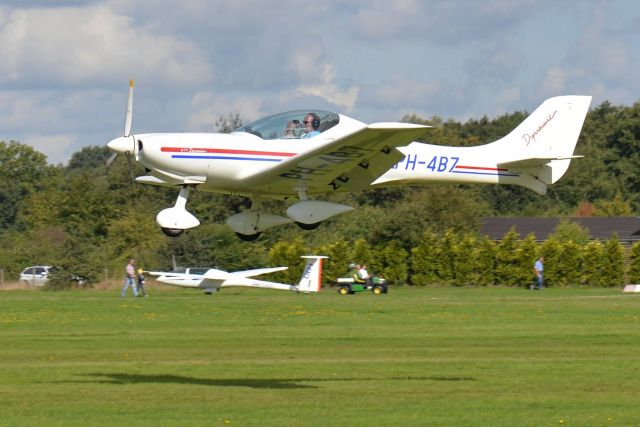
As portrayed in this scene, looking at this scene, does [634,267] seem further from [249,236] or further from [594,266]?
[249,236]

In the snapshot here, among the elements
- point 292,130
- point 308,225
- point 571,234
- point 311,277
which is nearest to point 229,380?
point 308,225

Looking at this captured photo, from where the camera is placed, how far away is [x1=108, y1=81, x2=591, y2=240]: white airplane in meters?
14.8

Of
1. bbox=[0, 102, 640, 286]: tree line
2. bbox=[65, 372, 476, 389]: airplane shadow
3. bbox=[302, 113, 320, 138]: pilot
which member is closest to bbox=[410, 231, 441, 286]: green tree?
bbox=[0, 102, 640, 286]: tree line

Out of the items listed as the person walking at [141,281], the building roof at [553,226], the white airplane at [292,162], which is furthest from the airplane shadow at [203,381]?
the building roof at [553,226]

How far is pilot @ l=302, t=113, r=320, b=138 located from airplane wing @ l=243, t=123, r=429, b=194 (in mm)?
318

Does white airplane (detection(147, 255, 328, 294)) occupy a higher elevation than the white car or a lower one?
A: lower

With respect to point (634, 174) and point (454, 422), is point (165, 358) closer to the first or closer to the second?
point (454, 422)

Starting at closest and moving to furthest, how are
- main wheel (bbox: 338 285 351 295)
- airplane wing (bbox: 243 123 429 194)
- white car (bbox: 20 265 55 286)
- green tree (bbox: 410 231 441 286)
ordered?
1. airplane wing (bbox: 243 123 429 194)
2. main wheel (bbox: 338 285 351 295)
3. green tree (bbox: 410 231 441 286)
4. white car (bbox: 20 265 55 286)

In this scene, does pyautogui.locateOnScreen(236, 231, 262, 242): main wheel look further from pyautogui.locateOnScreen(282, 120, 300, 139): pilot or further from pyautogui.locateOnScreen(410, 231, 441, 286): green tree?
pyautogui.locateOnScreen(410, 231, 441, 286): green tree

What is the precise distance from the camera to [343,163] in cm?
Answer: 1527

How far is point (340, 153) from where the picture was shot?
15.0 m

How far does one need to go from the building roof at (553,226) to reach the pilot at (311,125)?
43.0 meters

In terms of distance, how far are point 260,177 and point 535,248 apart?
29033 mm

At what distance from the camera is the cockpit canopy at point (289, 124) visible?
589 inches
